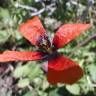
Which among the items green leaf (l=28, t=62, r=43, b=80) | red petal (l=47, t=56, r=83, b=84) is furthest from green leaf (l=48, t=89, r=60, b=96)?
red petal (l=47, t=56, r=83, b=84)

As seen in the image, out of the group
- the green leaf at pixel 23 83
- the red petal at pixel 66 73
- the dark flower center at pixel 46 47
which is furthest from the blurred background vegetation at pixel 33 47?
the red petal at pixel 66 73

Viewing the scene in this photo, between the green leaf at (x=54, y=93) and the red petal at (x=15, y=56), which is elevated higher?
the red petal at (x=15, y=56)

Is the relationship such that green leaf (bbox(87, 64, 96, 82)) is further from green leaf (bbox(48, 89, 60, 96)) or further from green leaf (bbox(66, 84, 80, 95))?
green leaf (bbox(48, 89, 60, 96))

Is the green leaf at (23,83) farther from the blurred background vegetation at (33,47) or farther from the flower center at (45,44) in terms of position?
the flower center at (45,44)

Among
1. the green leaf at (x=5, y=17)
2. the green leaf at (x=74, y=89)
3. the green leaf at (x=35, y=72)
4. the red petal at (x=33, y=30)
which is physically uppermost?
the red petal at (x=33, y=30)

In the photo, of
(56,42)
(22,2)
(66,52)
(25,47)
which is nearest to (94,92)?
(66,52)

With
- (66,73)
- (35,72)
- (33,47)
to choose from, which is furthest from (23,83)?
(66,73)

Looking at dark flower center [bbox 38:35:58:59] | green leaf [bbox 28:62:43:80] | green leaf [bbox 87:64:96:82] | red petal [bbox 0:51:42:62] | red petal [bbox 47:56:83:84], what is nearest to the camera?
red petal [bbox 47:56:83:84]

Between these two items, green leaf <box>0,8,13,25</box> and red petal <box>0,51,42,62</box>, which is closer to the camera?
red petal <box>0,51,42,62</box>
